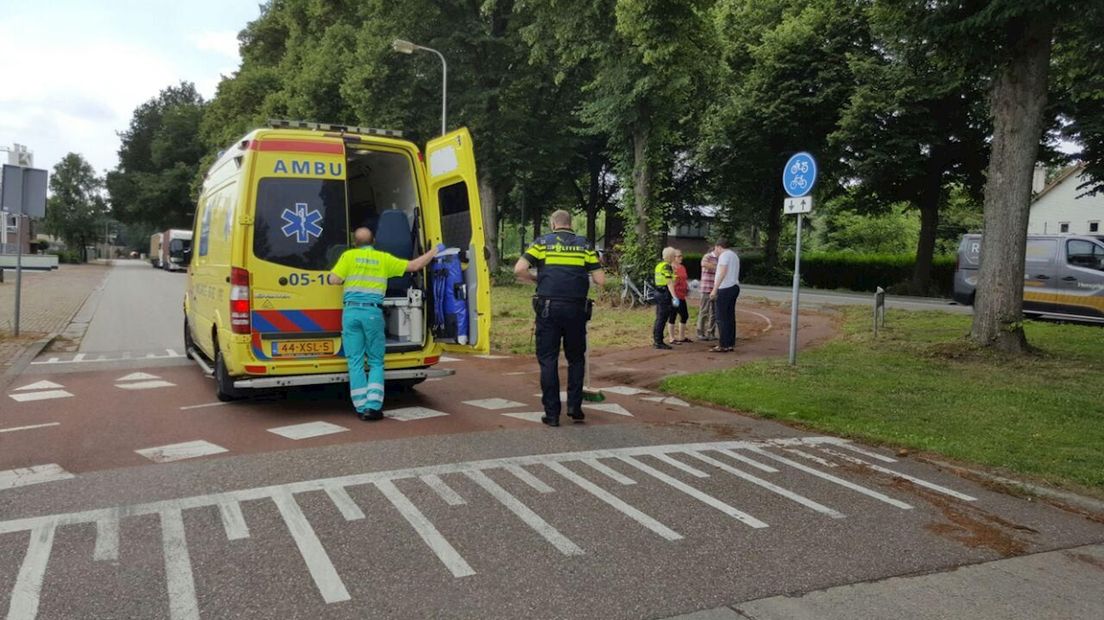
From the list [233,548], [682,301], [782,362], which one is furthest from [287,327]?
[682,301]

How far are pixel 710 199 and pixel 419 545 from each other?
39.2 metres

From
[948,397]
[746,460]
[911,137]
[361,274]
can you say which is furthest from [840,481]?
[911,137]

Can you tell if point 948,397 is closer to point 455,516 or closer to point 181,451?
point 455,516

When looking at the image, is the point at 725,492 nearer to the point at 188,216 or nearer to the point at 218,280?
the point at 218,280

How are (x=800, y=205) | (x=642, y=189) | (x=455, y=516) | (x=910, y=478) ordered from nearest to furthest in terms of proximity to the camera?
(x=455, y=516), (x=910, y=478), (x=800, y=205), (x=642, y=189)

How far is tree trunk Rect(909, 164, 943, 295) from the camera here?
88.8 ft

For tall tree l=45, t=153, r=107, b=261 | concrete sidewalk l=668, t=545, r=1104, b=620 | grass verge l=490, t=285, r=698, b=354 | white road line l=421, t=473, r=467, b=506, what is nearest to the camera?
concrete sidewalk l=668, t=545, r=1104, b=620

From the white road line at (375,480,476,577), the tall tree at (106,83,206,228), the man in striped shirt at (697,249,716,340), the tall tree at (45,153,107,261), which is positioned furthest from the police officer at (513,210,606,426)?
the tall tree at (45,153,107,261)

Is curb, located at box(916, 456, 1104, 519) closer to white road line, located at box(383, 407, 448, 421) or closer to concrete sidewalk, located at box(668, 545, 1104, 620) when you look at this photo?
concrete sidewalk, located at box(668, 545, 1104, 620)

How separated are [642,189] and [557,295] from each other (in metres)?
12.9

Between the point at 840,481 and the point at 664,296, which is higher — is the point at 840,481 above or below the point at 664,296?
below

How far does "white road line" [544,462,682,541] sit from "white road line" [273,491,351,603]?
1700mm

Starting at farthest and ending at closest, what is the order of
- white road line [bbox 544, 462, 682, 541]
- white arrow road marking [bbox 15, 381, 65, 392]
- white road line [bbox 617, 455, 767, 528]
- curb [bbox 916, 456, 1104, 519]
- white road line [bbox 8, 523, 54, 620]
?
white arrow road marking [bbox 15, 381, 65, 392] → curb [bbox 916, 456, 1104, 519] → white road line [bbox 617, 455, 767, 528] → white road line [bbox 544, 462, 682, 541] → white road line [bbox 8, 523, 54, 620]

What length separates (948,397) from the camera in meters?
8.02
